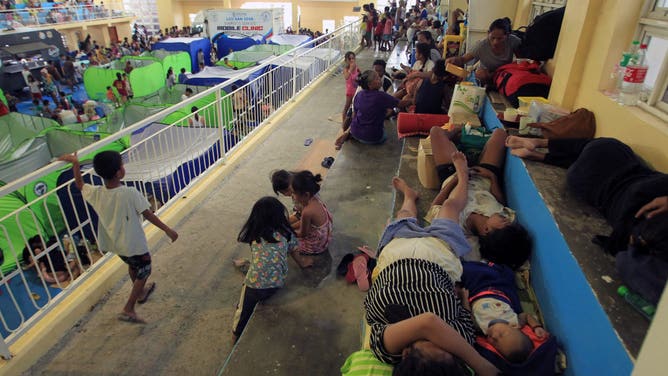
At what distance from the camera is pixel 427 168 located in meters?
3.60

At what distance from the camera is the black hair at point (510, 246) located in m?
2.62

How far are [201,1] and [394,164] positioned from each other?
1189 inches

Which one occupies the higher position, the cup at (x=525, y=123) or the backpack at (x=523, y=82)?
the backpack at (x=523, y=82)

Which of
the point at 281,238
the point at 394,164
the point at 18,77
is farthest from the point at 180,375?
the point at 18,77

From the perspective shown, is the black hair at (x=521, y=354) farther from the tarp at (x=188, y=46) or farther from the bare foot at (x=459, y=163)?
the tarp at (x=188, y=46)

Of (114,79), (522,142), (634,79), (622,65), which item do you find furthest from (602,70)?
(114,79)

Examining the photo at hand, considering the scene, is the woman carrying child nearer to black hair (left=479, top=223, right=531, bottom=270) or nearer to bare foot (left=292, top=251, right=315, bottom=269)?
bare foot (left=292, top=251, right=315, bottom=269)

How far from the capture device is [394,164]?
4.92 metres

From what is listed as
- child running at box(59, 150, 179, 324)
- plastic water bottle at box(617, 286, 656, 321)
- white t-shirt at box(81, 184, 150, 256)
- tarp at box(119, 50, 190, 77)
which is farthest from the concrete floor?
tarp at box(119, 50, 190, 77)

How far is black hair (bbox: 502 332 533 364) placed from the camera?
1922 mm

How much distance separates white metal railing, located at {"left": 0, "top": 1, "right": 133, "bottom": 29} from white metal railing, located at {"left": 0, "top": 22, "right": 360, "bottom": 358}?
16780 mm

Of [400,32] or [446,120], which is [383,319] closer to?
[446,120]

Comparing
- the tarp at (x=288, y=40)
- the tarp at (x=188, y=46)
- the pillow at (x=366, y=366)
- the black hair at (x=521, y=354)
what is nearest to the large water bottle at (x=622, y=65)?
the black hair at (x=521, y=354)

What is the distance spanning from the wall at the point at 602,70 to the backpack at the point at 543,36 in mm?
208
